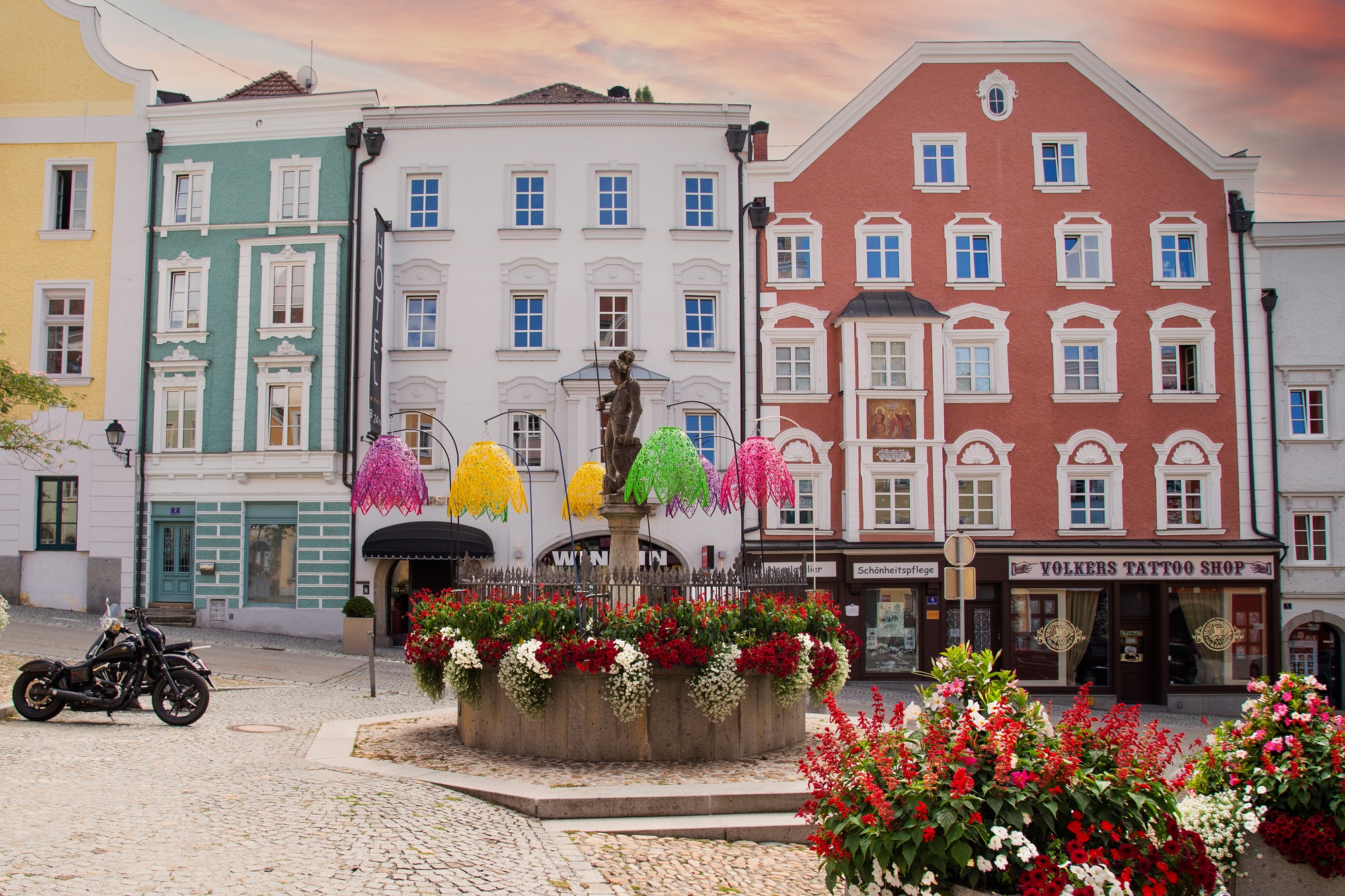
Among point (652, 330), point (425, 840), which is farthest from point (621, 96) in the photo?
point (425, 840)

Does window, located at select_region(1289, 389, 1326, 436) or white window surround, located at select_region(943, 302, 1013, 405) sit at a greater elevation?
white window surround, located at select_region(943, 302, 1013, 405)

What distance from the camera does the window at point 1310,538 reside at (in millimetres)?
28281

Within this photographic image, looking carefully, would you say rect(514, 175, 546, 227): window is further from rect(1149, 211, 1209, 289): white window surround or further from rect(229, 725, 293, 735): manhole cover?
rect(229, 725, 293, 735): manhole cover

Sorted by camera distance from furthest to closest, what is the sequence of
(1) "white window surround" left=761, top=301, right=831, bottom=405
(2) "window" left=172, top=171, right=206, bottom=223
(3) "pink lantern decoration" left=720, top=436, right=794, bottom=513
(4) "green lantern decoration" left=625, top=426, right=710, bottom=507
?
(2) "window" left=172, top=171, right=206, bottom=223
(1) "white window surround" left=761, top=301, right=831, bottom=405
(3) "pink lantern decoration" left=720, top=436, right=794, bottom=513
(4) "green lantern decoration" left=625, top=426, right=710, bottom=507

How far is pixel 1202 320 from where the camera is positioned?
28.7 m

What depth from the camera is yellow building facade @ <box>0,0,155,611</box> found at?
2817 centimetres

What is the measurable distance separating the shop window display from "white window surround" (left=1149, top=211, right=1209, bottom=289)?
821 centimetres

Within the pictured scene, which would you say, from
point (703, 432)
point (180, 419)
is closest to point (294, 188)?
point (180, 419)

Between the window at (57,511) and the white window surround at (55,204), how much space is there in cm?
661

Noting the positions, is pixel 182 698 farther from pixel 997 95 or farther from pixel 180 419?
pixel 997 95

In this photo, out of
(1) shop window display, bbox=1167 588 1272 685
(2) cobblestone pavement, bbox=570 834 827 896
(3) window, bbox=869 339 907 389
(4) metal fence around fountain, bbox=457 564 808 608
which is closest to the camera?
(2) cobblestone pavement, bbox=570 834 827 896

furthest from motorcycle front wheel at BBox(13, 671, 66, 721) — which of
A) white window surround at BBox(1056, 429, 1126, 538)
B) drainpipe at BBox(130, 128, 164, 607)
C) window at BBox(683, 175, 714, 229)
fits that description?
white window surround at BBox(1056, 429, 1126, 538)

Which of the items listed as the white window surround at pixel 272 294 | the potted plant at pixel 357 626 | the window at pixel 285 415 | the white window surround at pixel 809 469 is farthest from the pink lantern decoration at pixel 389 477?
the white window surround at pixel 809 469

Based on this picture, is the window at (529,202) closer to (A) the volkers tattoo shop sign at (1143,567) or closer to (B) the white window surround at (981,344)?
(B) the white window surround at (981,344)
